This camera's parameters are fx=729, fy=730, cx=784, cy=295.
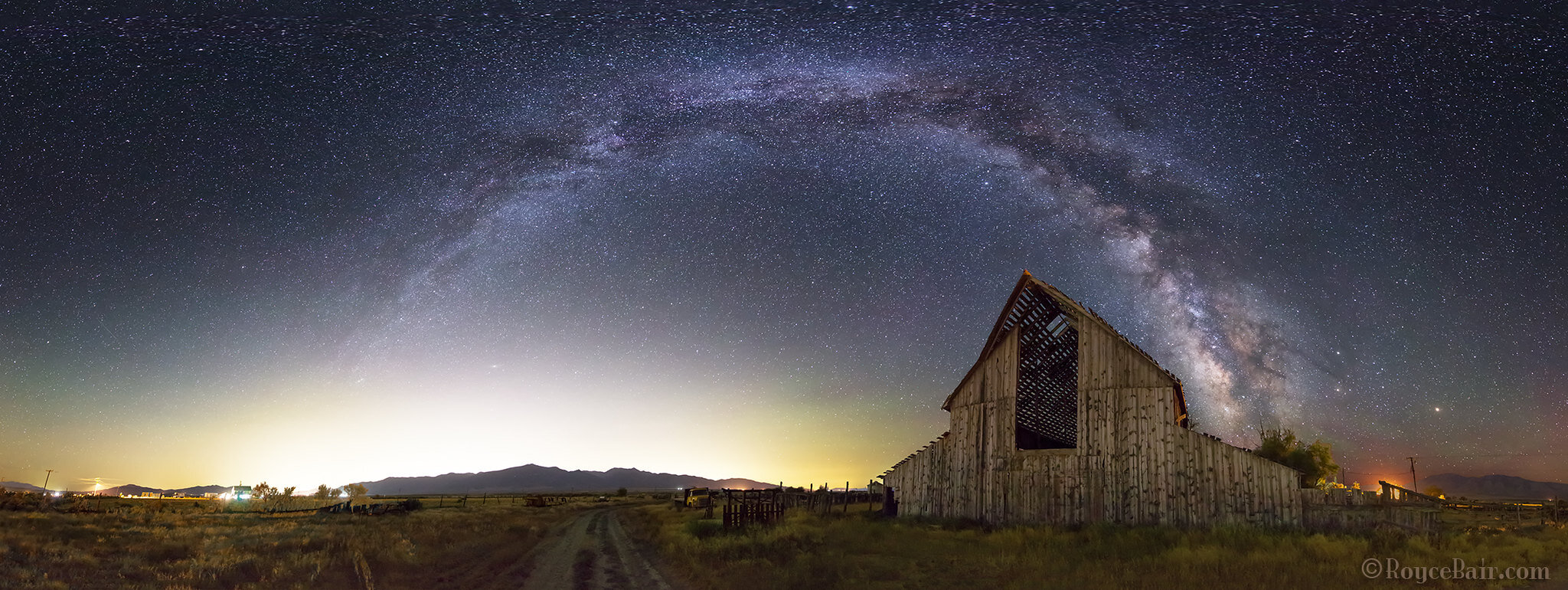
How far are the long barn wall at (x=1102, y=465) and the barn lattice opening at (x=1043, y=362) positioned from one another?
852 millimetres

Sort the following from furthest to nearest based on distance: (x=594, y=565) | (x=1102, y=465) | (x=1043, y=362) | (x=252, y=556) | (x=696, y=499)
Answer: (x=696, y=499) → (x=1043, y=362) → (x=1102, y=465) → (x=594, y=565) → (x=252, y=556)

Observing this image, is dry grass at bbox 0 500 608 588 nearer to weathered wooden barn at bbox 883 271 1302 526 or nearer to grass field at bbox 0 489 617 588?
grass field at bbox 0 489 617 588

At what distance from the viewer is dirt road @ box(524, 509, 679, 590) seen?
1605cm

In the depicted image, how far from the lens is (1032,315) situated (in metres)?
25.0

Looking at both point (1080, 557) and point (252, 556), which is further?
point (252, 556)

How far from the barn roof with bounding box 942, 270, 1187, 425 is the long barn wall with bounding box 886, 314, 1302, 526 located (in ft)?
0.58

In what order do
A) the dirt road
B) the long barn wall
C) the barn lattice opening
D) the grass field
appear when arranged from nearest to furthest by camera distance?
the grass field → the dirt road → the long barn wall → the barn lattice opening

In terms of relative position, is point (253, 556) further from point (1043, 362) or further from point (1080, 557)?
point (1043, 362)

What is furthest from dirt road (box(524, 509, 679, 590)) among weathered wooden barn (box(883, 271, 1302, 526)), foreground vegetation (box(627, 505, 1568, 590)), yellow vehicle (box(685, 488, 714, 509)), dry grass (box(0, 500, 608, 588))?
yellow vehicle (box(685, 488, 714, 509))

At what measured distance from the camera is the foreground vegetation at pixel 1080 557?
1346 cm

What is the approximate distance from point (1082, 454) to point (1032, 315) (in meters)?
4.86

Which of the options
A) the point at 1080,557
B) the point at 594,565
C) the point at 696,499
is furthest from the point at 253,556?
the point at 696,499

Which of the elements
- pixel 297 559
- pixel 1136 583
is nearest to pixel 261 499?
pixel 297 559

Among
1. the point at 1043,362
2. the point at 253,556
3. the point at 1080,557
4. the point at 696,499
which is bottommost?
the point at 696,499
